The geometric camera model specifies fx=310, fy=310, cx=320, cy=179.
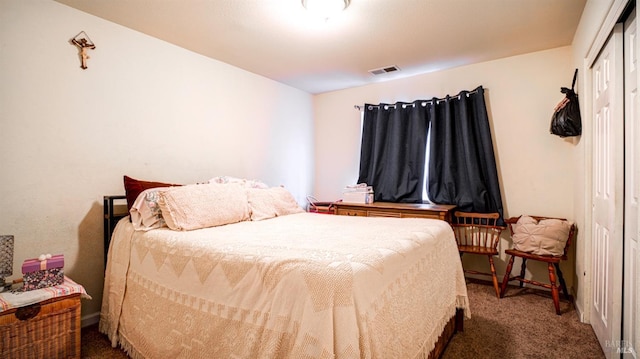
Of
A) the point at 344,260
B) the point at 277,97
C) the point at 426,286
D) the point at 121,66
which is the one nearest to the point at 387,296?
the point at 344,260

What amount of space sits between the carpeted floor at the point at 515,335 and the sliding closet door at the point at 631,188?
42cm

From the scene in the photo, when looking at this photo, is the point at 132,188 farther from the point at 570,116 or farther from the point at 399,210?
the point at 570,116

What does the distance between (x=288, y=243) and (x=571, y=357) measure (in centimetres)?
189

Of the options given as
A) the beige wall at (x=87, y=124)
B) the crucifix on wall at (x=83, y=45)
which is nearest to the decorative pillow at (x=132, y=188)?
the beige wall at (x=87, y=124)

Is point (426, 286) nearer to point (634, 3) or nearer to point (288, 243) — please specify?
point (288, 243)

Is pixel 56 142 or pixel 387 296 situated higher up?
pixel 56 142

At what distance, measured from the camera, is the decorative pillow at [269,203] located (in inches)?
103

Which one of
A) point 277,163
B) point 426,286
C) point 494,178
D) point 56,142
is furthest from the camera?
point 277,163

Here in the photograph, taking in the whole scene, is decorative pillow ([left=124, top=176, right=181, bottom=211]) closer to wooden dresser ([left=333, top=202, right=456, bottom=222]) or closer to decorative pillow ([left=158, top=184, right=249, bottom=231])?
decorative pillow ([left=158, top=184, right=249, bottom=231])

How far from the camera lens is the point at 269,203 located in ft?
9.11

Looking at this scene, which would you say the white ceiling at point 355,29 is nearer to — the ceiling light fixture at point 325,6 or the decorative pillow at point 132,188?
the ceiling light fixture at point 325,6

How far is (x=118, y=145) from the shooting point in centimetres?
251

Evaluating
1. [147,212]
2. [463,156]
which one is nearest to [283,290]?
[147,212]

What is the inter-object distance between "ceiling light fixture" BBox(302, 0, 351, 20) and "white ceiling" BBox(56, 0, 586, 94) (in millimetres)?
95
